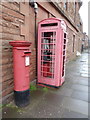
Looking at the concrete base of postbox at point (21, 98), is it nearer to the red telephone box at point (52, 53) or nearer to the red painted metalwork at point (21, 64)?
the red painted metalwork at point (21, 64)

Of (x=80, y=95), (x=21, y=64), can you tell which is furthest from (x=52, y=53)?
(x=80, y=95)

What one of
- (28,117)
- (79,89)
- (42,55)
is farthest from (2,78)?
(79,89)

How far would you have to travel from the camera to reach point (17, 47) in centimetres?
230

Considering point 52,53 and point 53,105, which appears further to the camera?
point 52,53

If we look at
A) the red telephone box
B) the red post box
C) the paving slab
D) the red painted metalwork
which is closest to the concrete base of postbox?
the red post box

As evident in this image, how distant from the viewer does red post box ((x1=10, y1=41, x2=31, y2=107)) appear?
233 centimetres

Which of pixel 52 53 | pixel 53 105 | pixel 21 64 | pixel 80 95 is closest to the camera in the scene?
pixel 21 64

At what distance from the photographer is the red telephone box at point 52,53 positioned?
3.22m

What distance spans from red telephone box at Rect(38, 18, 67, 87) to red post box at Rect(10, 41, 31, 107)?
1.20 metres

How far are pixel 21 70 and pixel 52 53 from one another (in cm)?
152

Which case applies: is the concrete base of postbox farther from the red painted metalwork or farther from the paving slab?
the paving slab

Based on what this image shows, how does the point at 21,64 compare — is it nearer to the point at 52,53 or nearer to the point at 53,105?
the point at 53,105

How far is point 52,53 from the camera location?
355cm

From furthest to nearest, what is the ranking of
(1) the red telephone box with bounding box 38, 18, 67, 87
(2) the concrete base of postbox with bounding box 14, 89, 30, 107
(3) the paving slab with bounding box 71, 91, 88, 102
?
(1) the red telephone box with bounding box 38, 18, 67, 87
(3) the paving slab with bounding box 71, 91, 88, 102
(2) the concrete base of postbox with bounding box 14, 89, 30, 107
